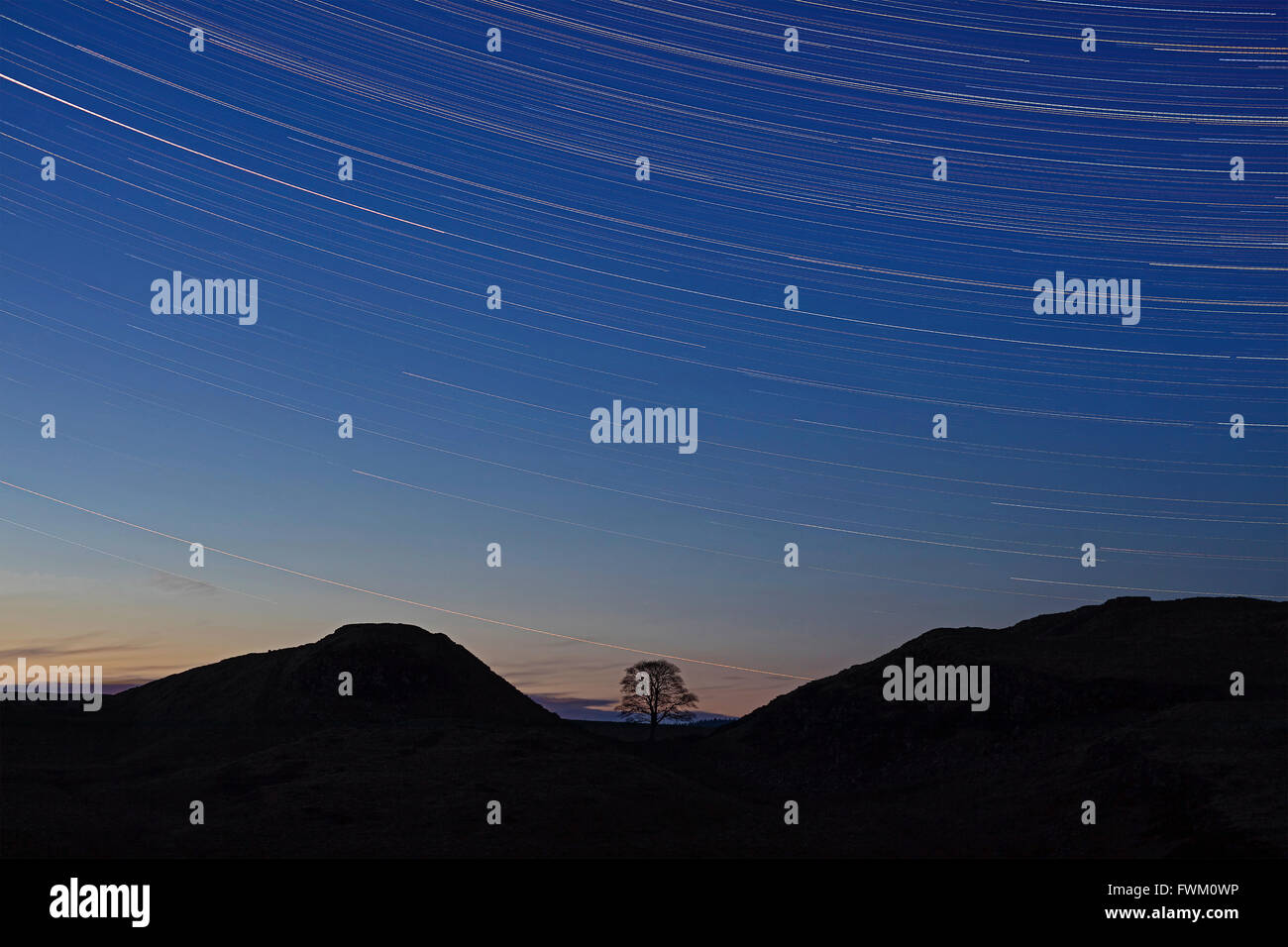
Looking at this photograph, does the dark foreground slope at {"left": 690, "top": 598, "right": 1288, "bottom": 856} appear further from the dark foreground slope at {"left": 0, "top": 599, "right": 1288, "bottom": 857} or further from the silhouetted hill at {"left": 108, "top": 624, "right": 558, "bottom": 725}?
the silhouetted hill at {"left": 108, "top": 624, "right": 558, "bottom": 725}

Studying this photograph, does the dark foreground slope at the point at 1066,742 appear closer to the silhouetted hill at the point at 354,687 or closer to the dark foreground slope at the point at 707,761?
the dark foreground slope at the point at 707,761

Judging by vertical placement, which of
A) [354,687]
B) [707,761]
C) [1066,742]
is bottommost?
[707,761]

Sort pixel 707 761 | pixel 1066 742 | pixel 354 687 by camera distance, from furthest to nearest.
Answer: pixel 354 687 < pixel 707 761 < pixel 1066 742

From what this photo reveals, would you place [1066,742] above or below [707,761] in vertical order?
above

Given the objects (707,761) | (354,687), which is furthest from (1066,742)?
(354,687)

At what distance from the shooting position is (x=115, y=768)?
232 ft

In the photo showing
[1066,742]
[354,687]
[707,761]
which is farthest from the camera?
[354,687]

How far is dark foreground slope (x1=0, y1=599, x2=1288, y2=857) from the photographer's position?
49.7 m

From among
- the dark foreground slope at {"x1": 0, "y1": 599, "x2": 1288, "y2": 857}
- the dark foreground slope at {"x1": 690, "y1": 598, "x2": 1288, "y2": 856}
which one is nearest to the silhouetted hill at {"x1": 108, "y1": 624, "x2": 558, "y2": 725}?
the dark foreground slope at {"x1": 0, "y1": 599, "x2": 1288, "y2": 857}

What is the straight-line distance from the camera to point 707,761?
309 feet

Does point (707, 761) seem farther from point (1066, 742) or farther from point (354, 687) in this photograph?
point (1066, 742)
